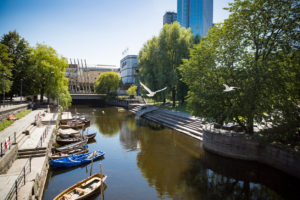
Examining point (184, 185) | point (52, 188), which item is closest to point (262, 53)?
point (184, 185)

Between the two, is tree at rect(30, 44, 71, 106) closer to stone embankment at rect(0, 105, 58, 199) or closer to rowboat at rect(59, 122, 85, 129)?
rowboat at rect(59, 122, 85, 129)

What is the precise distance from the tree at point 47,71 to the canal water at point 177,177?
25395 mm

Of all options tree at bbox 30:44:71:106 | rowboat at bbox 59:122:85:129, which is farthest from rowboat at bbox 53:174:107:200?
tree at bbox 30:44:71:106

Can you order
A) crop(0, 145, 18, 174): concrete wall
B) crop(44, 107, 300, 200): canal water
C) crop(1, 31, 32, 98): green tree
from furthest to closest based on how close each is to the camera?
1. crop(1, 31, 32, 98): green tree
2. crop(44, 107, 300, 200): canal water
3. crop(0, 145, 18, 174): concrete wall

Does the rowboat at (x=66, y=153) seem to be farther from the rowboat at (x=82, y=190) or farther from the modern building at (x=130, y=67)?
the modern building at (x=130, y=67)

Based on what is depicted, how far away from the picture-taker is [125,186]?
12.1 m

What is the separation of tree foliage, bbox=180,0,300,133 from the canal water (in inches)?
159

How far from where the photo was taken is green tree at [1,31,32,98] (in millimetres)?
38656

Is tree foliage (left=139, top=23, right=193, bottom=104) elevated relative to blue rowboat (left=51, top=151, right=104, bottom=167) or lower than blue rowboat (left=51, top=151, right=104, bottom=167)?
elevated

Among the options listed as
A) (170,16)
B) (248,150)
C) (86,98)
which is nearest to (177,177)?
(248,150)

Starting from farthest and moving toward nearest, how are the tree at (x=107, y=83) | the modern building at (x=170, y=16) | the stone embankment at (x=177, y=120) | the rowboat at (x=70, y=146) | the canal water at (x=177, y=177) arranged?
the modern building at (x=170, y=16)
the tree at (x=107, y=83)
the stone embankment at (x=177, y=120)
the rowboat at (x=70, y=146)
the canal water at (x=177, y=177)

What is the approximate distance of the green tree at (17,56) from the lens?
38656 mm

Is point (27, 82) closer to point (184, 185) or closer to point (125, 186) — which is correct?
point (125, 186)

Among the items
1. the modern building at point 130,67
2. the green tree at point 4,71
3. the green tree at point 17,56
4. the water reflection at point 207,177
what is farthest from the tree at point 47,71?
the modern building at point 130,67
